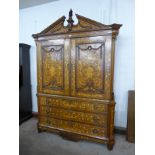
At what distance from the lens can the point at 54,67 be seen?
98.3 inches

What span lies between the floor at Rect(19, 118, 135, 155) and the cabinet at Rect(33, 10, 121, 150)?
122 millimetres

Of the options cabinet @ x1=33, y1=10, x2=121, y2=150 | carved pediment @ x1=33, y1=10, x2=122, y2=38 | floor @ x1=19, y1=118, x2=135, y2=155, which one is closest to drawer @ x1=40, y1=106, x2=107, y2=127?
cabinet @ x1=33, y1=10, x2=121, y2=150

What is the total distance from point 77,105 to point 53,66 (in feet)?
2.50

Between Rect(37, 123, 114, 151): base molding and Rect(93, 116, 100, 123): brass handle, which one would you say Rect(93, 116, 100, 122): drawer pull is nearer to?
Rect(93, 116, 100, 123): brass handle

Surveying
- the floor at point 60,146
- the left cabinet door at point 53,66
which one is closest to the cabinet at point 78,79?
the left cabinet door at point 53,66

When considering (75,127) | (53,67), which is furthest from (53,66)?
(75,127)

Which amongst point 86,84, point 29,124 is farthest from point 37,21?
point 29,124

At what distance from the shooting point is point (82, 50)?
2.28 metres

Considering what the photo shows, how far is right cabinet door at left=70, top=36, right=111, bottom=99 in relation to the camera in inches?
84.8

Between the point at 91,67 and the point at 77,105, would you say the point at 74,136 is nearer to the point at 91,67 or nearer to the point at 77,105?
the point at 77,105
